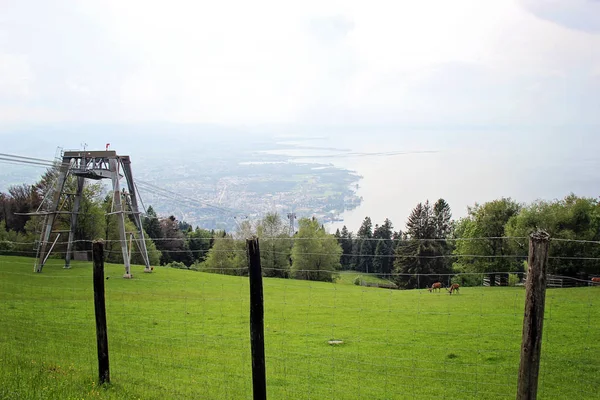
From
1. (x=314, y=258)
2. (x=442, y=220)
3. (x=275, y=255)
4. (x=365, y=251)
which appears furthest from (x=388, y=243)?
(x=314, y=258)

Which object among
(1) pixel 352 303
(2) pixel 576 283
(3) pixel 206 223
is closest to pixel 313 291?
(1) pixel 352 303

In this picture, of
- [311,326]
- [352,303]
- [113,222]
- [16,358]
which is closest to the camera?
[16,358]

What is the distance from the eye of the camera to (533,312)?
552cm

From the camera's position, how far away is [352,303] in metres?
27.6

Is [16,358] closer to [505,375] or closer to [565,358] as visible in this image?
[505,375]

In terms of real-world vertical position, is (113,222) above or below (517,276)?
above

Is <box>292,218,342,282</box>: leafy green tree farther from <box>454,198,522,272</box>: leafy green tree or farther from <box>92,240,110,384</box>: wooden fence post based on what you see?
<box>92,240,110,384</box>: wooden fence post

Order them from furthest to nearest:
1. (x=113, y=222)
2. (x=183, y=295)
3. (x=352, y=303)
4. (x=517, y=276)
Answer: (x=113, y=222) < (x=517, y=276) < (x=183, y=295) < (x=352, y=303)

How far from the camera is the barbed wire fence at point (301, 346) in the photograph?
1091 cm

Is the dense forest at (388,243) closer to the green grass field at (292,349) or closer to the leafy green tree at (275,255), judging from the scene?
the leafy green tree at (275,255)

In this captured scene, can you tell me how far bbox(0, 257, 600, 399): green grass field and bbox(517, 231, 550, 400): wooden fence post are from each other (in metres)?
5.53

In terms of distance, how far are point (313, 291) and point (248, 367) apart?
22.7 m

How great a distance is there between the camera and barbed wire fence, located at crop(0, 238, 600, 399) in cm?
1091

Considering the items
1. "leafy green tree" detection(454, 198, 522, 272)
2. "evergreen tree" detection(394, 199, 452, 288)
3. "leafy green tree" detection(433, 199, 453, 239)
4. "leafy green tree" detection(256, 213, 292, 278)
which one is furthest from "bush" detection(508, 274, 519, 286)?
"leafy green tree" detection(433, 199, 453, 239)
